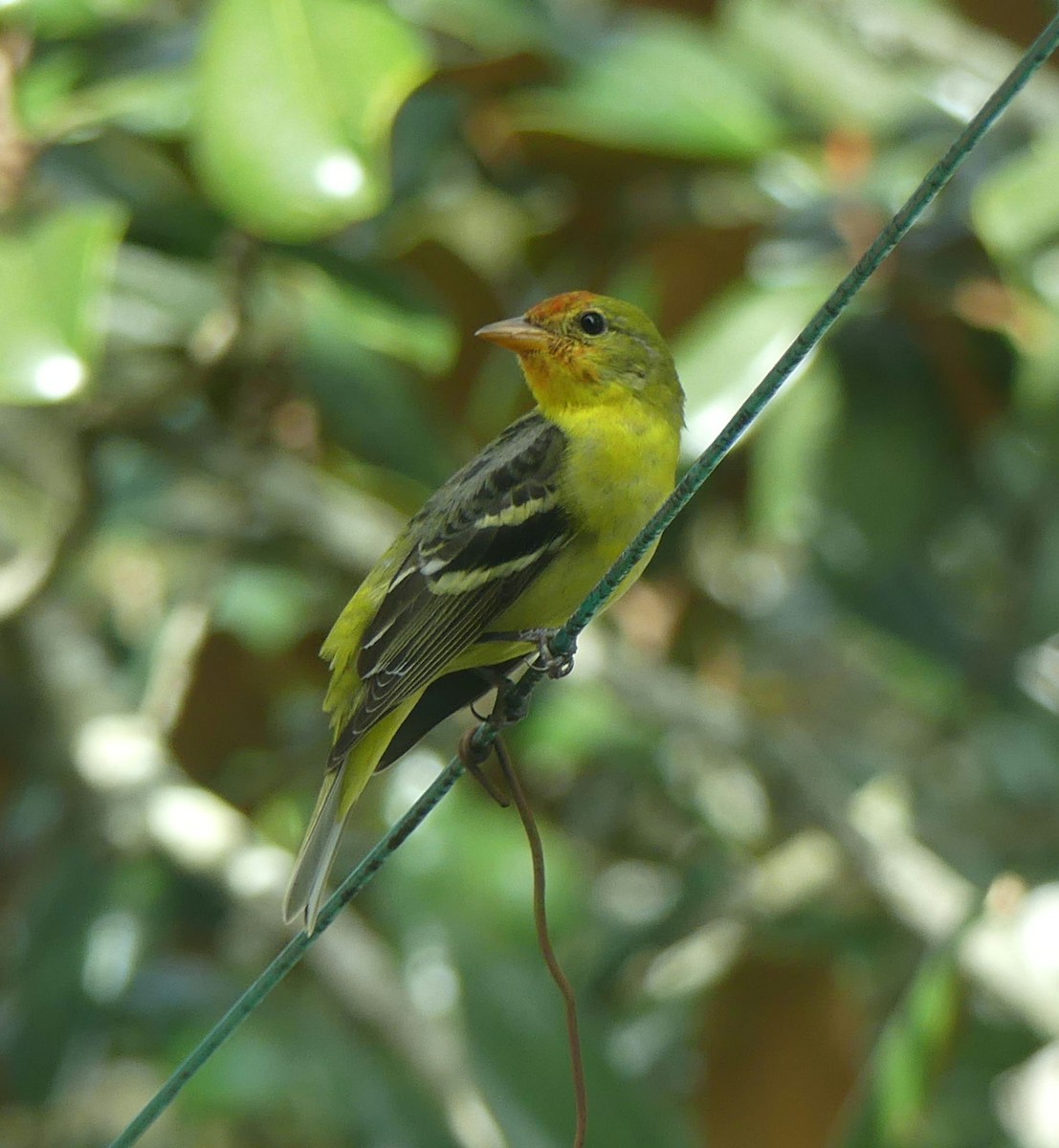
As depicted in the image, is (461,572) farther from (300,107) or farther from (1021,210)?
(1021,210)

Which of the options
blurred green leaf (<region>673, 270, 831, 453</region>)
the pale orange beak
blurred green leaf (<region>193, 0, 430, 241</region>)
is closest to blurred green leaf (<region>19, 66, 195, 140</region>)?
blurred green leaf (<region>193, 0, 430, 241</region>)

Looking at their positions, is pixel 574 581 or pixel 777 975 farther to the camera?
pixel 777 975

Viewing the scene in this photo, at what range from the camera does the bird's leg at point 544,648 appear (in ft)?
8.32

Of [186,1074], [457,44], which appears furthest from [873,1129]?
[457,44]

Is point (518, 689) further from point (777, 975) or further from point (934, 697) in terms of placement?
point (934, 697)

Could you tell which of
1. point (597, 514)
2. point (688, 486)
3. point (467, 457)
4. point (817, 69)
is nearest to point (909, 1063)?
point (597, 514)

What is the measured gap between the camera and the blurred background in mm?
3445

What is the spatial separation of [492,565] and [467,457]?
1249 millimetres

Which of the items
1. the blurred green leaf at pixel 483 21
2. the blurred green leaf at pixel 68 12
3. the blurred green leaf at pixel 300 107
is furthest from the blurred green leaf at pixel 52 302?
the blurred green leaf at pixel 483 21

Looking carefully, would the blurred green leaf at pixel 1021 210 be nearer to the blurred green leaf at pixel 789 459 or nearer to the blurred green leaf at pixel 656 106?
the blurred green leaf at pixel 656 106

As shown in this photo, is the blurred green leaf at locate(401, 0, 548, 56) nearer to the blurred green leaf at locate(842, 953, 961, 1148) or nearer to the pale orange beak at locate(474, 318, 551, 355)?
the pale orange beak at locate(474, 318, 551, 355)

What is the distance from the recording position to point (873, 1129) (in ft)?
10.9

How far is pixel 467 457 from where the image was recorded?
428 cm

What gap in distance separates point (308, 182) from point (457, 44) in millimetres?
1417
